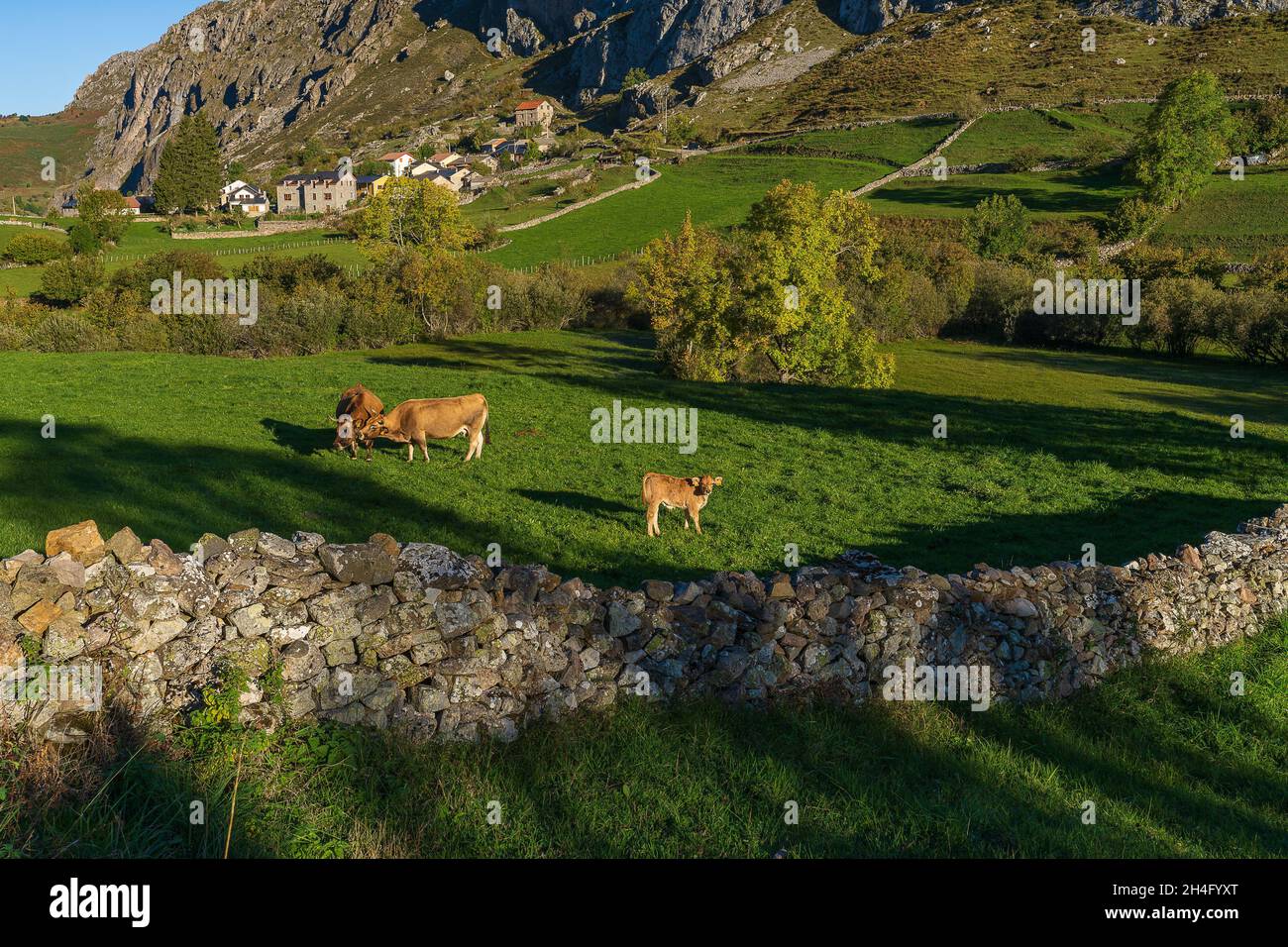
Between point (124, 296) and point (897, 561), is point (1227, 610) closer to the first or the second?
point (897, 561)

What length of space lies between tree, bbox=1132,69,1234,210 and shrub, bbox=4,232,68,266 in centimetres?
11203

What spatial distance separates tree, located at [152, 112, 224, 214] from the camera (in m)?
127

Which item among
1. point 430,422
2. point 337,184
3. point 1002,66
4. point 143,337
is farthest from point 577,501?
point 1002,66

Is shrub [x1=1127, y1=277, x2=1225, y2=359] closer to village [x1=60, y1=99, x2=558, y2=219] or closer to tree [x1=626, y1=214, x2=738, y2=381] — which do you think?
tree [x1=626, y1=214, x2=738, y2=381]

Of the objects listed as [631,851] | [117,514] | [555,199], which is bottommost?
[631,851]

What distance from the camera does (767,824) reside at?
19.3 feet

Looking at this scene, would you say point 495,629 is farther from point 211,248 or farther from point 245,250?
point 211,248

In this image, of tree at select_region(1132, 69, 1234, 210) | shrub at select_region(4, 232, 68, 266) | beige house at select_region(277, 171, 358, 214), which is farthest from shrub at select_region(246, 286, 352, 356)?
beige house at select_region(277, 171, 358, 214)

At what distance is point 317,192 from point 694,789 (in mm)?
155219

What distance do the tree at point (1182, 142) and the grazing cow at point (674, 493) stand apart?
274 feet

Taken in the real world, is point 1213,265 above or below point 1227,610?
above

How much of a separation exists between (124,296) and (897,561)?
5383 cm

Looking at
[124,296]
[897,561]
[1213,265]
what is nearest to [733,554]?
[897,561]

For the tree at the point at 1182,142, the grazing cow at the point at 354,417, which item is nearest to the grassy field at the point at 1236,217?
the tree at the point at 1182,142
